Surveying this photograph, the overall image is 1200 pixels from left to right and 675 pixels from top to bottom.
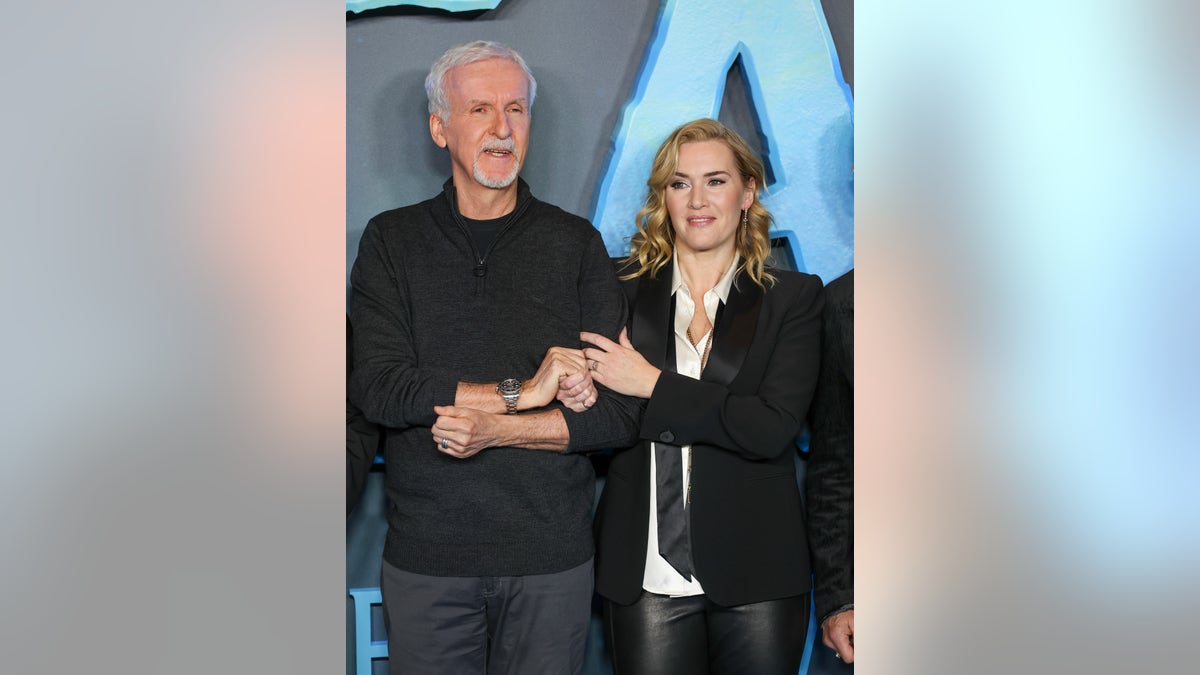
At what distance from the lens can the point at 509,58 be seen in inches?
94.1

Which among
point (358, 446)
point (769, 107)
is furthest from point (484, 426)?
point (769, 107)

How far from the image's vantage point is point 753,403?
2.23 m

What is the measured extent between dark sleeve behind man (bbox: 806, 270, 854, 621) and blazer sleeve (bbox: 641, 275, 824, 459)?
0.07 meters

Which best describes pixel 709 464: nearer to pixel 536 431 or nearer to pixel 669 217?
pixel 536 431

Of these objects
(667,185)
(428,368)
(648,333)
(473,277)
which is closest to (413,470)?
(428,368)

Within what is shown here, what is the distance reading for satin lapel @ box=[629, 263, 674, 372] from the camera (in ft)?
7.61

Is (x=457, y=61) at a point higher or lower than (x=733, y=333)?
higher

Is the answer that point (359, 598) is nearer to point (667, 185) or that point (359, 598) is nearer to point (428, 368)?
point (428, 368)

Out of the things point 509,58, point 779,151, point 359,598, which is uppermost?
point 509,58

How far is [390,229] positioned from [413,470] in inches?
23.6

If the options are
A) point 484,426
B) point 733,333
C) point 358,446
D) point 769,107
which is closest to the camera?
point 484,426

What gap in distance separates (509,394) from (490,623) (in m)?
0.55
